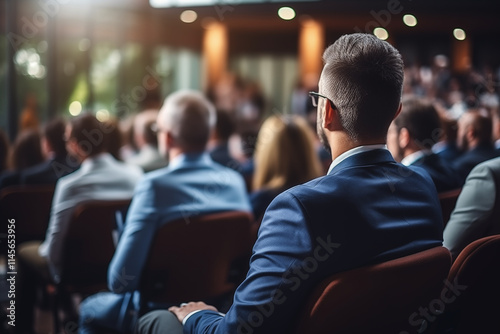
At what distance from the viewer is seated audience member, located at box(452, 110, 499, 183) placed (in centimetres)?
332

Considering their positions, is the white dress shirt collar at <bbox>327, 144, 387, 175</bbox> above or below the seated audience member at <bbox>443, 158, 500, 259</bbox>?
above

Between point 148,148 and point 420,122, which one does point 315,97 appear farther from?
point 148,148

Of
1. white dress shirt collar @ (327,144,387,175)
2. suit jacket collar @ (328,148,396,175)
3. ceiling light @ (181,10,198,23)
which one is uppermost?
ceiling light @ (181,10,198,23)

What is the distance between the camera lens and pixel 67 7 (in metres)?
9.80

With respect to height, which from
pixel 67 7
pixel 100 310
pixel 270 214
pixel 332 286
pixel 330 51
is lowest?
pixel 100 310

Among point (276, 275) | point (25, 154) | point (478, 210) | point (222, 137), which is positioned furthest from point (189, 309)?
point (222, 137)

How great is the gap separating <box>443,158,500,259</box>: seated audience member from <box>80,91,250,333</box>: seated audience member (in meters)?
1.00

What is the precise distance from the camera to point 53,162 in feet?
12.5

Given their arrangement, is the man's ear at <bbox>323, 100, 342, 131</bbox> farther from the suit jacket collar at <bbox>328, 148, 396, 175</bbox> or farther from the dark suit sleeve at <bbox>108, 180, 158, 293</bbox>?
the dark suit sleeve at <bbox>108, 180, 158, 293</bbox>

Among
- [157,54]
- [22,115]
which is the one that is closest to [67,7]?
[22,115]

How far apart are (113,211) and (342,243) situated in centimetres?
184

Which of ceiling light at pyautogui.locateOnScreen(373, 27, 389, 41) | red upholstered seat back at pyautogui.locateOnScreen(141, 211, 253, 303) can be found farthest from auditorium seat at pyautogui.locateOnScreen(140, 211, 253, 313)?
ceiling light at pyautogui.locateOnScreen(373, 27, 389, 41)

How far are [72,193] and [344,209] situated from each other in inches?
83.0

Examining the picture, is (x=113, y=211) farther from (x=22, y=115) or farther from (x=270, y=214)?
(x=22, y=115)
